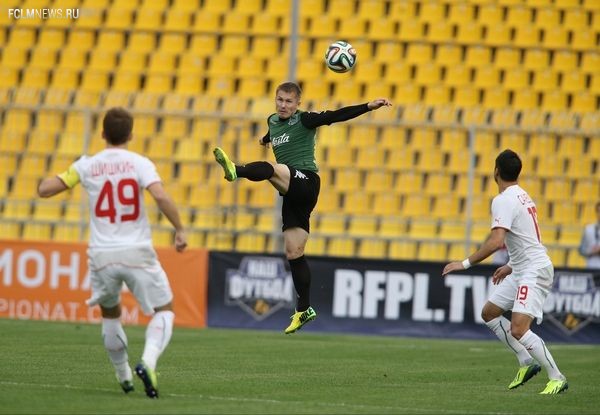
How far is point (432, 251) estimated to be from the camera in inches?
863

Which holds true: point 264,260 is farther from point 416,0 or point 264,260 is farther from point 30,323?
point 416,0

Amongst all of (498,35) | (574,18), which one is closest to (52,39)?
(498,35)

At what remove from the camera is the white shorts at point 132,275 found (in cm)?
948

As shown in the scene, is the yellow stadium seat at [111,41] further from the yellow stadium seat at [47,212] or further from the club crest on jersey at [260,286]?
the club crest on jersey at [260,286]

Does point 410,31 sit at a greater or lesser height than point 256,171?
greater

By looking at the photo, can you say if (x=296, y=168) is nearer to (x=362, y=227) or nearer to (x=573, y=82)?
(x=362, y=227)

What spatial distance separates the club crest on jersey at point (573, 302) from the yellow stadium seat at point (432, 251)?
2.34m

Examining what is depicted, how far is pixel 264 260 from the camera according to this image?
2064cm

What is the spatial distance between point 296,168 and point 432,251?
8.91 metres

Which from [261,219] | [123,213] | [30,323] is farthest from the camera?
[261,219]

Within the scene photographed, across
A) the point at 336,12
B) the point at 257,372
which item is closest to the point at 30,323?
the point at 257,372

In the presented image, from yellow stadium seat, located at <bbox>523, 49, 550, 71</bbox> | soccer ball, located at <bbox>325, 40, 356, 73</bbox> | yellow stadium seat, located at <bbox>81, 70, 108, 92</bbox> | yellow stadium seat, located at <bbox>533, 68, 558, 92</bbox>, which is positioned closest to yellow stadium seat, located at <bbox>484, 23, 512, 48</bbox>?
yellow stadium seat, located at <bbox>523, 49, 550, 71</bbox>

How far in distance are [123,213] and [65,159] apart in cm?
1539

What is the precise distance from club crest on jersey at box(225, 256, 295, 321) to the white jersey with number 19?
11.0 metres
